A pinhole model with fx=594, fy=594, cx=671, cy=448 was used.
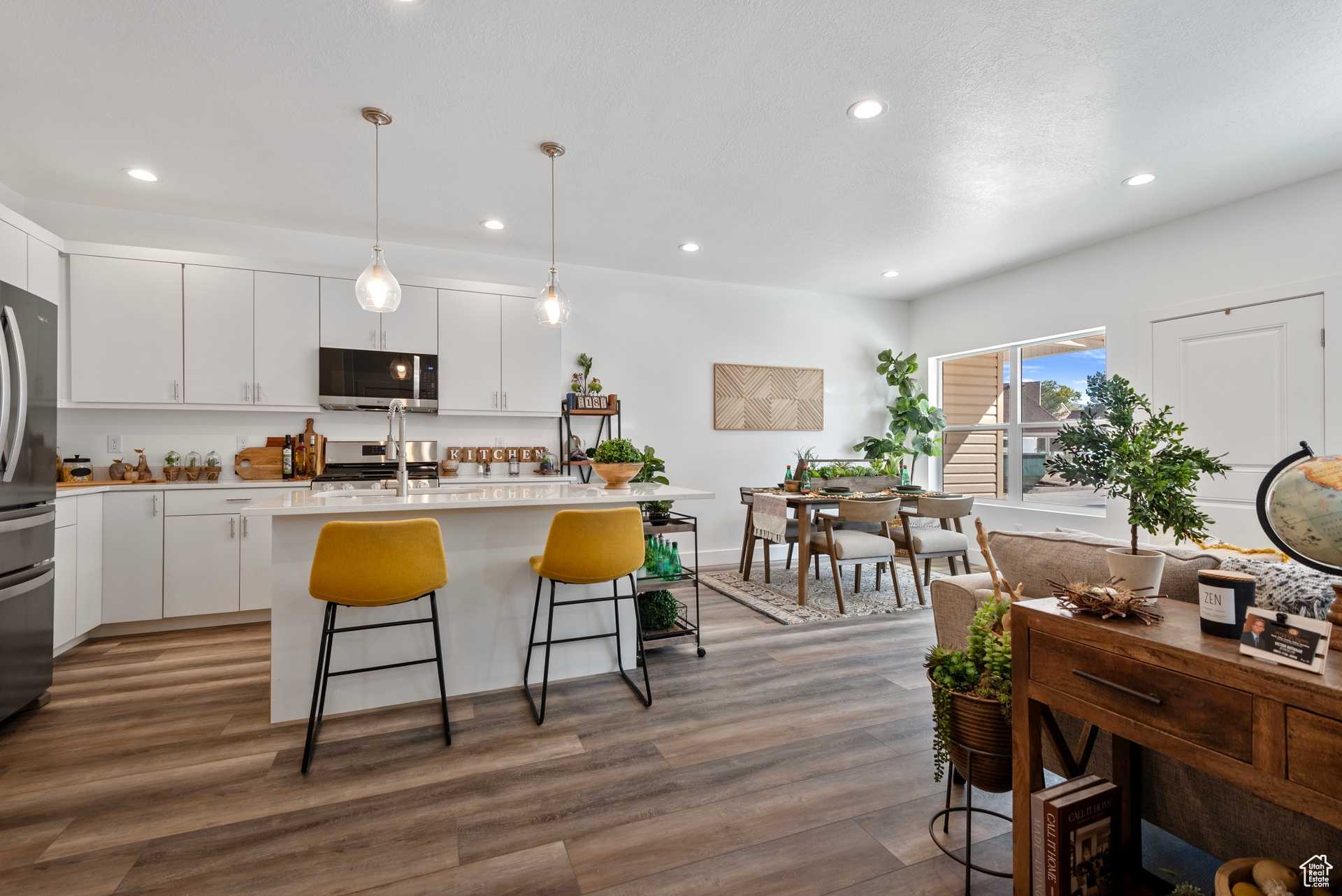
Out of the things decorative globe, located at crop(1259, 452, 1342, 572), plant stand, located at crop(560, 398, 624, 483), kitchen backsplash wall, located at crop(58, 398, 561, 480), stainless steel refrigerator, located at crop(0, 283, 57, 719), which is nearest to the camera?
decorative globe, located at crop(1259, 452, 1342, 572)

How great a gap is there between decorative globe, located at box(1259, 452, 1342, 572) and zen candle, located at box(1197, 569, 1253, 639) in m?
0.11

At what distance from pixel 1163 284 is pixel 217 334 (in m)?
6.66

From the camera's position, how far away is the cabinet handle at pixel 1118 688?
1122 mm

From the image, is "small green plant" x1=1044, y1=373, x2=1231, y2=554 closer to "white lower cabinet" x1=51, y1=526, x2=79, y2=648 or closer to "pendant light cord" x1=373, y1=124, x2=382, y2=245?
"pendant light cord" x1=373, y1=124, x2=382, y2=245

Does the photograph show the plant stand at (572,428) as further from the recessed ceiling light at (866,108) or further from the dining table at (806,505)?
the recessed ceiling light at (866,108)

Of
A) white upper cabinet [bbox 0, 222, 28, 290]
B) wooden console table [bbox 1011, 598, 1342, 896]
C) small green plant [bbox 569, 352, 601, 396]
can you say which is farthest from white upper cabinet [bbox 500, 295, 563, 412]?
wooden console table [bbox 1011, 598, 1342, 896]

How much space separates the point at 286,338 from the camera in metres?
4.21

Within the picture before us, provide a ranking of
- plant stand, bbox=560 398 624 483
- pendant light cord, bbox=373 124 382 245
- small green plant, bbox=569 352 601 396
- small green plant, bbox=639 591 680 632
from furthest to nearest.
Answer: small green plant, bbox=569 352 601 396 → plant stand, bbox=560 398 624 483 → small green plant, bbox=639 591 680 632 → pendant light cord, bbox=373 124 382 245

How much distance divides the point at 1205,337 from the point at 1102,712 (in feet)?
13.4

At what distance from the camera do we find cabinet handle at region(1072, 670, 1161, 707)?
112 cm

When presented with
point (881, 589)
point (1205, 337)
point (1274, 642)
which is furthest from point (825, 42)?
point (881, 589)

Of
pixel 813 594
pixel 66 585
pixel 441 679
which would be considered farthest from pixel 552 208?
pixel 66 585

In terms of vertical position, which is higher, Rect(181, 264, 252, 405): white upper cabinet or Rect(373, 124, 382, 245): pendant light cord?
Rect(373, 124, 382, 245): pendant light cord

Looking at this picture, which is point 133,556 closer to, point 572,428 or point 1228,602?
point 572,428
